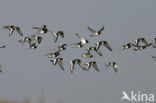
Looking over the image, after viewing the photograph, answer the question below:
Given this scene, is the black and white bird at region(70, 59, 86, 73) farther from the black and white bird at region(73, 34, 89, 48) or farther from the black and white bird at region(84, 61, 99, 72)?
the black and white bird at region(73, 34, 89, 48)

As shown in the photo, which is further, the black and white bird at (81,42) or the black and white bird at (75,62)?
the black and white bird at (81,42)

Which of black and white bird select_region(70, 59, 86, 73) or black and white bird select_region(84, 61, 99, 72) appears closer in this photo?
black and white bird select_region(70, 59, 86, 73)

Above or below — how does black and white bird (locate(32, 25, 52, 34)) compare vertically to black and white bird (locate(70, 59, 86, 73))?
above

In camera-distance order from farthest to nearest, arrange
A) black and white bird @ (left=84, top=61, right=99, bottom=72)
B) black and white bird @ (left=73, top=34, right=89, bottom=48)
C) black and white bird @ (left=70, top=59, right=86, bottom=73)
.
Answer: black and white bird @ (left=84, top=61, right=99, bottom=72) < black and white bird @ (left=73, top=34, right=89, bottom=48) < black and white bird @ (left=70, top=59, right=86, bottom=73)

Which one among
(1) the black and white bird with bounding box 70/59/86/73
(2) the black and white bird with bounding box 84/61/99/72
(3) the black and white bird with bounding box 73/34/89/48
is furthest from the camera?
(2) the black and white bird with bounding box 84/61/99/72

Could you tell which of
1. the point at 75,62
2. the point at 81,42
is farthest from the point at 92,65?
the point at 81,42

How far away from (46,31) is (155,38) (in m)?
19.8

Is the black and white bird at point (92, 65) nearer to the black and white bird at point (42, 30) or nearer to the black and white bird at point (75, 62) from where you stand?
the black and white bird at point (75, 62)

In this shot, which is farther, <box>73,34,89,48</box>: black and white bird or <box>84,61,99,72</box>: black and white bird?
<box>84,61,99,72</box>: black and white bird

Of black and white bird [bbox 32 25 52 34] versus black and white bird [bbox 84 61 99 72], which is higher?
black and white bird [bbox 32 25 52 34]

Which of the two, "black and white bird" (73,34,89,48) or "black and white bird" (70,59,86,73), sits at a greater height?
"black and white bird" (73,34,89,48)

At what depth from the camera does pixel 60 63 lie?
81750mm

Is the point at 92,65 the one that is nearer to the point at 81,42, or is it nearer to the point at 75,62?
the point at 75,62

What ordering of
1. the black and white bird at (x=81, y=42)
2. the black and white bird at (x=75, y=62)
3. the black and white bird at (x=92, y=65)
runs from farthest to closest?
the black and white bird at (x=92, y=65), the black and white bird at (x=81, y=42), the black and white bird at (x=75, y=62)
